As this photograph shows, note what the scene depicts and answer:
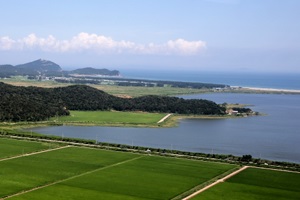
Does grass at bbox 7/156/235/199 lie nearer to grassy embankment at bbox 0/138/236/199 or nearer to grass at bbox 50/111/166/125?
grassy embankment at bbox 0/138/236/199

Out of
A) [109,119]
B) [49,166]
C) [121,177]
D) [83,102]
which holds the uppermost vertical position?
[83,102]

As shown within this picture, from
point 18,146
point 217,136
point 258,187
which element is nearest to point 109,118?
point 217,136

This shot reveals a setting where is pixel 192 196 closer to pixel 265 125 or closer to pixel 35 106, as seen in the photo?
pixel 265 125

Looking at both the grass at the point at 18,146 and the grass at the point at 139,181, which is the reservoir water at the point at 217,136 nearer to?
the grass at the point at 18,146

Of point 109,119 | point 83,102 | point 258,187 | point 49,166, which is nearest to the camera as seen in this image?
point 258,187

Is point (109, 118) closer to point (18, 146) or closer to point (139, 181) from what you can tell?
point (18, 146)

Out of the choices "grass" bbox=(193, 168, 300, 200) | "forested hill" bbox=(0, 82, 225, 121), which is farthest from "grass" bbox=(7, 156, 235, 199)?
"forested hill" bbox=(0, 82, 225, 121)

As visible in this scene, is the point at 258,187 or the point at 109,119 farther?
the point at 109,119

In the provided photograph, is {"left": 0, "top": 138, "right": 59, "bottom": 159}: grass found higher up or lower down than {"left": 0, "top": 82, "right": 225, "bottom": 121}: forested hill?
lower down

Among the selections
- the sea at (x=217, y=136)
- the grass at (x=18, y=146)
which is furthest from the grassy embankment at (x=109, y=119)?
the grass at (x=18, y=146)
